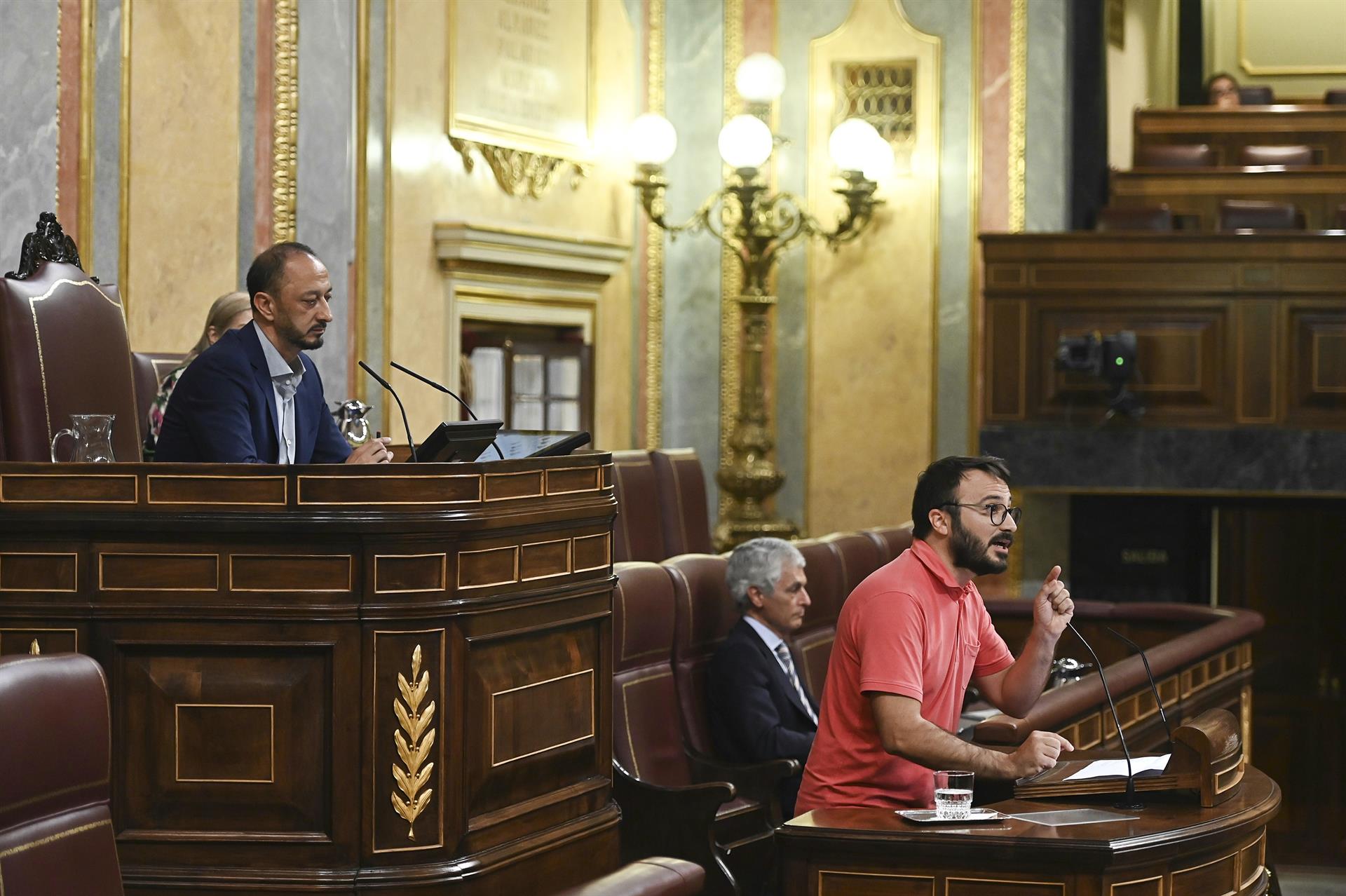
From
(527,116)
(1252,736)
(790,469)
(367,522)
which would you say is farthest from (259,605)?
(1252,736)

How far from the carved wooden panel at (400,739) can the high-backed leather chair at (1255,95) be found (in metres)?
9.90

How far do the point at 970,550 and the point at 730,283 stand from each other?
5430 mm

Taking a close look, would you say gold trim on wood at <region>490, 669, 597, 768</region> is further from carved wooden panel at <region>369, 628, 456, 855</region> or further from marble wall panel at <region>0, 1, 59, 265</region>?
marble wall panel at <region>0, 1, 59, 265</region>

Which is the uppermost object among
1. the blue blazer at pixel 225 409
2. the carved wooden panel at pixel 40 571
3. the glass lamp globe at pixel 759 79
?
the glass lamp globe at pixel 759 79

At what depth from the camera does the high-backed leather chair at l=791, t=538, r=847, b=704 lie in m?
5.33

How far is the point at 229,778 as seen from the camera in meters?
2.90

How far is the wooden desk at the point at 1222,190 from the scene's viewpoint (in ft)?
27.9

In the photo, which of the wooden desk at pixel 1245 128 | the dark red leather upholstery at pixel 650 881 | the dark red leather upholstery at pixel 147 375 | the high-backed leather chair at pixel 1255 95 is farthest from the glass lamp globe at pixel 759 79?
the dark red leather upholstery at pixel 650 881

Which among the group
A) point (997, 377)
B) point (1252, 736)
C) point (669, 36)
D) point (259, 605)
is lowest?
point (1252, 736)

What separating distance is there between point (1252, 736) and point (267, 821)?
6.89m

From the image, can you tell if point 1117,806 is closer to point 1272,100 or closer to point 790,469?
point 790,469

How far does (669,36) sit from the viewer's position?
864cm

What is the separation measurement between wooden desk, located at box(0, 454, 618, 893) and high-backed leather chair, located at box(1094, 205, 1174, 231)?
552 centimetres

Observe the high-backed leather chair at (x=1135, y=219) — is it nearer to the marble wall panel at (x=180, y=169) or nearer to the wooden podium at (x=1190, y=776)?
the marble wall panel at (x=180, y=169)
